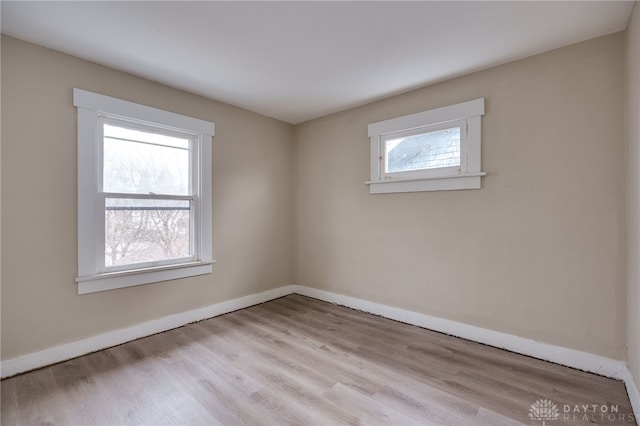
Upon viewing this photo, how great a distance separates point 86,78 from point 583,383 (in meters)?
4.47

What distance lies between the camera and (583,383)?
2.02 m

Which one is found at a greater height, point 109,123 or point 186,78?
point 186,78

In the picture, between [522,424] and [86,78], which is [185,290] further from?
[522,424]

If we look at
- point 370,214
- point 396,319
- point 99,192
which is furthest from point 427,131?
point 99,192

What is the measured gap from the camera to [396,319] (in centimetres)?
321

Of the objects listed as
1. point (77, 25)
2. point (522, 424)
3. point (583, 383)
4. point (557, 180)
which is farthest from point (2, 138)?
point (583, 383)

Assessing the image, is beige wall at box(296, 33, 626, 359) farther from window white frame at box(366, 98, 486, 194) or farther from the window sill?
the window sill

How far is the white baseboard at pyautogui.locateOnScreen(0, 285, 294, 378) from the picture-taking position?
7.01 feet

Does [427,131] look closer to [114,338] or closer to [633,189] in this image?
[633,189]

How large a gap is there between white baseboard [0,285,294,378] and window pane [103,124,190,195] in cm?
128

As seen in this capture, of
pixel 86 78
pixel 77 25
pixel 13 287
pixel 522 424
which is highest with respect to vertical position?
pixel 77 25

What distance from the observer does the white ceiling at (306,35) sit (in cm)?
185

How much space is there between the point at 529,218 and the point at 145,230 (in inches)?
137

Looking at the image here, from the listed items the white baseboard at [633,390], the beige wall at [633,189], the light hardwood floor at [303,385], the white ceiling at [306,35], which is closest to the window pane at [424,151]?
the white ceiling at [306,35]
